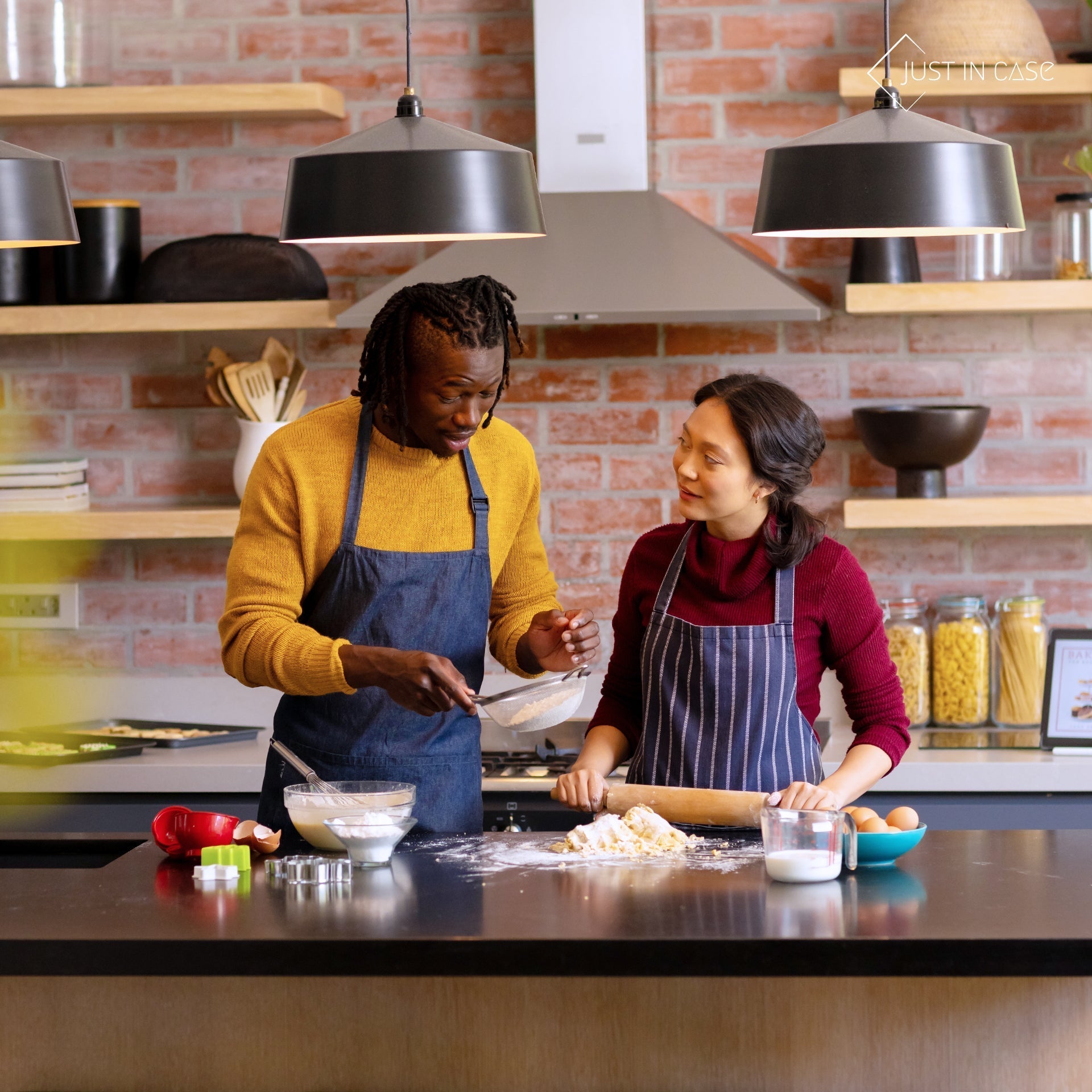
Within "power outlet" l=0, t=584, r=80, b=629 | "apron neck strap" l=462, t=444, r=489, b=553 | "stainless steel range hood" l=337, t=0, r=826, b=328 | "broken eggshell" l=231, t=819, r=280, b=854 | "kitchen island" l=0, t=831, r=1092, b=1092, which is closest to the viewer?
"kitchen island" l=0, t=831, r=1092, b=1092

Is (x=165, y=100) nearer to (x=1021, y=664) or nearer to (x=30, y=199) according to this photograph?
(x=30, y=199)

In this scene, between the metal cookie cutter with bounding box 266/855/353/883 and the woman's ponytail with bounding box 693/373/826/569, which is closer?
the metal cookie cutter with bounding box 266/855/353/883

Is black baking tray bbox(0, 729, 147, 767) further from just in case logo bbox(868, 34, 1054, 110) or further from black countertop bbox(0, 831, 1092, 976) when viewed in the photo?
just in case logo bbox(868, 34, 1054, 110)

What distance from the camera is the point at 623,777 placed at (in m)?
3.05

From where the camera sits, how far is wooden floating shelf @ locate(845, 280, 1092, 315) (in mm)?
3230

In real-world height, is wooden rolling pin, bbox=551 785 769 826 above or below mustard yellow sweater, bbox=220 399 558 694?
below

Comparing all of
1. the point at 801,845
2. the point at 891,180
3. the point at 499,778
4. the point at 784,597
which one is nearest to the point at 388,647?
the point at 784,597

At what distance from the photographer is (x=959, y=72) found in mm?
3279

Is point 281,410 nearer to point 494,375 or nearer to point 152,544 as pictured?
point 152,544

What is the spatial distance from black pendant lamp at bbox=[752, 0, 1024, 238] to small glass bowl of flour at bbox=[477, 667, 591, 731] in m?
0.66

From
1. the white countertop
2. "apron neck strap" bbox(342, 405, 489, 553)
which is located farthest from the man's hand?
the white countertop

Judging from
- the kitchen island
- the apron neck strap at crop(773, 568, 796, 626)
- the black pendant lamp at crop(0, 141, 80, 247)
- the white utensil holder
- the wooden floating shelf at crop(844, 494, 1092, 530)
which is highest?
the black pendant lamp at crop(0, 141, 80, 247)

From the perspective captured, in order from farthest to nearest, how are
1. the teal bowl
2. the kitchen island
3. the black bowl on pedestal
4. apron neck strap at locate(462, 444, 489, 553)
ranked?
the black bowl on pedestal → apron neck strap at locate(462, 444, 489, 553) → the teal bowl → the kitchen island

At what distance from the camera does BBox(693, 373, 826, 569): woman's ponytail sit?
2.14 metres
